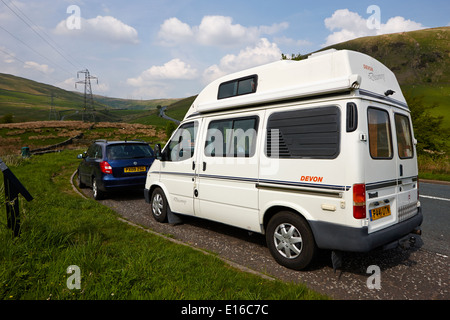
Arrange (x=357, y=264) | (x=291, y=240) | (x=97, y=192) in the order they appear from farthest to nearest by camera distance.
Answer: (x=97, y=192), (x=357, y=264), (x=291, y=240)

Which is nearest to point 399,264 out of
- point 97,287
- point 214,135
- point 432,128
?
point 214,135

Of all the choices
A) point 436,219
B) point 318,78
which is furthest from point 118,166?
point 436,219

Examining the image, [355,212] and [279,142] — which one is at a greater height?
[279,142]

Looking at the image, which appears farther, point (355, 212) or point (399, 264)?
point (399, 264)

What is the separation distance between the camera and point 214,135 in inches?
210

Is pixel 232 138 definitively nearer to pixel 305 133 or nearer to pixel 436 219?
pixel 305 133

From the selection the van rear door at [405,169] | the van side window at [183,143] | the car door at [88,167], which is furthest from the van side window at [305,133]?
the car door at [88,167]

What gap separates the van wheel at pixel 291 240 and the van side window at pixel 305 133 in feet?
2.93

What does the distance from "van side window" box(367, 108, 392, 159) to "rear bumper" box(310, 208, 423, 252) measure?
0.97 metres

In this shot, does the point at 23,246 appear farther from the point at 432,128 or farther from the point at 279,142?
the point at 432,128

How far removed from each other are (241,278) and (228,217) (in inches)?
60.1

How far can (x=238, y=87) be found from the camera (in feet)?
16.6

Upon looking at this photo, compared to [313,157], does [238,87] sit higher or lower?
higher

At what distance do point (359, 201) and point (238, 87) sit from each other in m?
2.73
